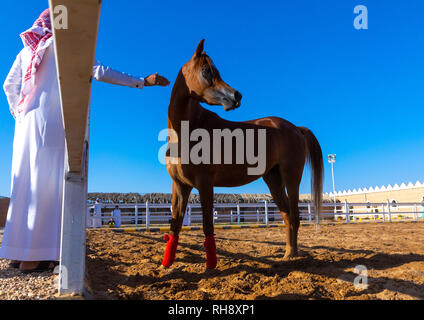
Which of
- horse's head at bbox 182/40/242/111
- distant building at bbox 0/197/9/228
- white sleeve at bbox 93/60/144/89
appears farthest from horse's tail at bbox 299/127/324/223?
distant building at bbox 0/197/9/228

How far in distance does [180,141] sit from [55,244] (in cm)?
149

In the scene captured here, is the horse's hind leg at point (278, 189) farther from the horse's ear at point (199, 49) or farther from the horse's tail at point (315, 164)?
the horse's ear at point (199, 49)

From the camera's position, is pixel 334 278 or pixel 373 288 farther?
pixel 334 278

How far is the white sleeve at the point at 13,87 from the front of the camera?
2600 millimetres

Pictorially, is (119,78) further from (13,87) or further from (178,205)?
(178,205)

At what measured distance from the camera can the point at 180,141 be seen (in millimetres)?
3043

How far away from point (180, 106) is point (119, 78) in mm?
919

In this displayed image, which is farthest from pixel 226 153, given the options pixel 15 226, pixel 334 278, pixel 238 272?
pixel 15 226

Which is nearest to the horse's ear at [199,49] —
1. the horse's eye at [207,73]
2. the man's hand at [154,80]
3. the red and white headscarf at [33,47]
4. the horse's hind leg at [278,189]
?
the horse's eye at [207,73]

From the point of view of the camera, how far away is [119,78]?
2279 mm

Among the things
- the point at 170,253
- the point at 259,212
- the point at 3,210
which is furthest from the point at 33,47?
the point at 3,210

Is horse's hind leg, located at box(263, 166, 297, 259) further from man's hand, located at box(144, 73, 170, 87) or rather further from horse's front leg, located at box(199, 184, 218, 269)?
man's hand, located at box(144, 73, 170, 87)

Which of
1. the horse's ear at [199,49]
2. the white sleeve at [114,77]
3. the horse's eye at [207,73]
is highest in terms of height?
the horse's ear at [199,49]
